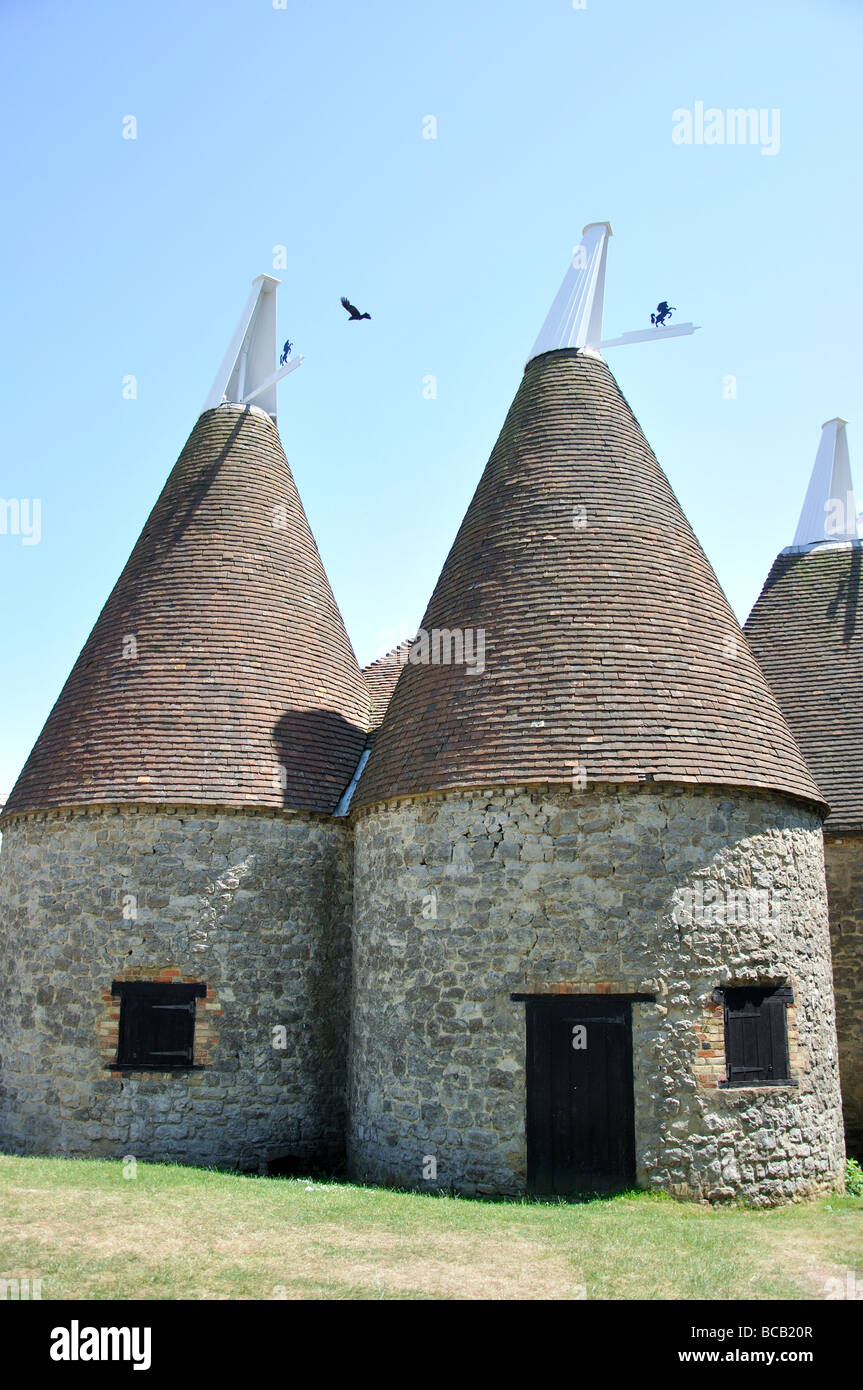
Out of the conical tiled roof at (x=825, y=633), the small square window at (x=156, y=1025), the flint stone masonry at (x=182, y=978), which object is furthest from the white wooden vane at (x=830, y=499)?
the small square window at (x=156, y=1025)

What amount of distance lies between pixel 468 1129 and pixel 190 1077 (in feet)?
10.6

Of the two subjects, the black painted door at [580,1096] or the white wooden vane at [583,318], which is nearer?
the black painted door at [580,1096]

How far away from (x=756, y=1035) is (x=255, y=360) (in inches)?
463

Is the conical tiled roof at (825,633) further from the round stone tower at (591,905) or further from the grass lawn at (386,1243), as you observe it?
the grass lawn at (386,1243)

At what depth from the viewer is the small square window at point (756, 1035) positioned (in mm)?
9453

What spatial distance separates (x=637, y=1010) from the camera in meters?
9.24

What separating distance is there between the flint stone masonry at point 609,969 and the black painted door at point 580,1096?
11cm

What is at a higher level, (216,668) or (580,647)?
A: (216,668)

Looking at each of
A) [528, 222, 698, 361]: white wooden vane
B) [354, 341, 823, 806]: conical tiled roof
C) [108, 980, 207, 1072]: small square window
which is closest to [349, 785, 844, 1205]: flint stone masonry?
[354, 341, 823, 806]: conical tiled roof

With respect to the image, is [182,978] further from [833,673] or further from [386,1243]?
[833,673]

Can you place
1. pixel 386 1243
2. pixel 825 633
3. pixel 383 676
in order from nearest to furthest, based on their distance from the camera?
pixel 386 1243, pixel 825 633, pixel 383 676

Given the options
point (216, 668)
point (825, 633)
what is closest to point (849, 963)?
point (825, 633)

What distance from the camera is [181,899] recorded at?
448 inches
